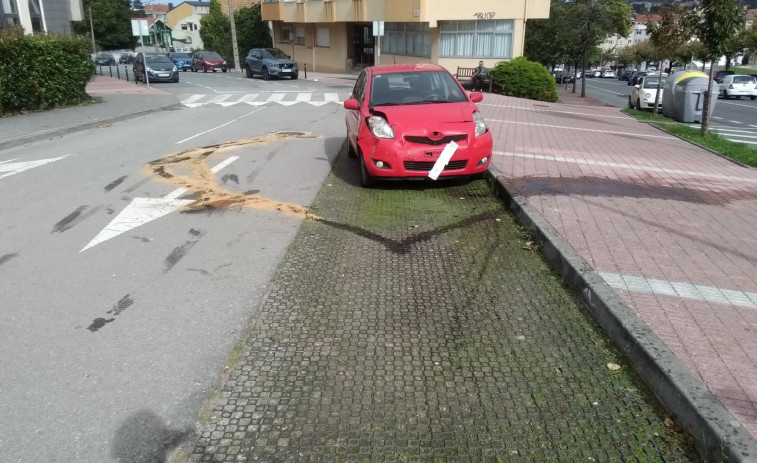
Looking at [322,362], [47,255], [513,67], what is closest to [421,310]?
[322,362]

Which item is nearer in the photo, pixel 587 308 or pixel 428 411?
pixel 428 411

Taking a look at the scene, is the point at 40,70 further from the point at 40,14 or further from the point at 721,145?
the point at 721,145

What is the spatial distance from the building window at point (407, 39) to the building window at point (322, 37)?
7719 mm

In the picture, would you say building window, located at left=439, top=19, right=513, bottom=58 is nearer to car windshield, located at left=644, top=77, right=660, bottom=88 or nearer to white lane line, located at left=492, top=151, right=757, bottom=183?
car windshield, located at left=644, top=77, right=660, bottom=88

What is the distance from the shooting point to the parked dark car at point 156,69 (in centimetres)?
3144

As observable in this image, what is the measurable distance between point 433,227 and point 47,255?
3922 mm

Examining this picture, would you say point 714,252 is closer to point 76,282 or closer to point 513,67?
point 76,282

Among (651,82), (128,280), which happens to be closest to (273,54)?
(651,82)

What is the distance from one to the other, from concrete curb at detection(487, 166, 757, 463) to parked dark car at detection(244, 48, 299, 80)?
31109mm

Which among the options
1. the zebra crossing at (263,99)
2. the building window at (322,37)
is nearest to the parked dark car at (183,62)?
the building window at (322,37)

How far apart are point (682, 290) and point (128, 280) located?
15.0 ft

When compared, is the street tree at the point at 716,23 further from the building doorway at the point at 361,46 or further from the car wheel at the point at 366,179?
the building doorway at the point at 361,46

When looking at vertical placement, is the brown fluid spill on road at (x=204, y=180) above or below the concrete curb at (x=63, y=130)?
below

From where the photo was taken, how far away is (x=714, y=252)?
548cm
